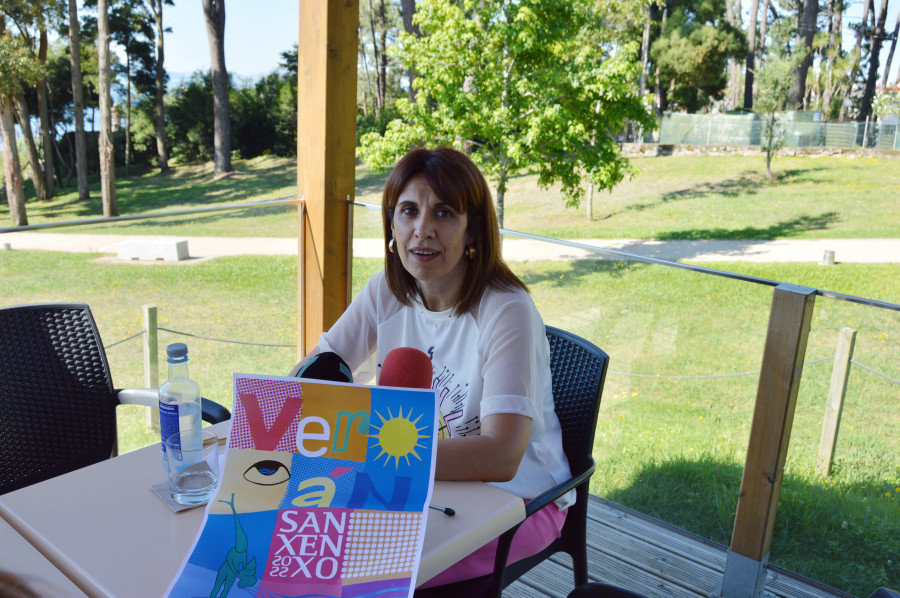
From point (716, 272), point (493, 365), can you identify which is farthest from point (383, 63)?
point (493, 365)

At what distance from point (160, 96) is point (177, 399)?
22.9 metres

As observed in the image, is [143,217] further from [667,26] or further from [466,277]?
[667,26]

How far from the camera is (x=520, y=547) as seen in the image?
136 centimetres

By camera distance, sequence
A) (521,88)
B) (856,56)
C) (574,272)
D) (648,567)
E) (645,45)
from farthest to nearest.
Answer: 1. (856,56)
2. (645,45)
3. (521,88)
4. (574,272)
5. (648,567)

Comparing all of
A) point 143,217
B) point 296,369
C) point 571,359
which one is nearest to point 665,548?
point 571,359

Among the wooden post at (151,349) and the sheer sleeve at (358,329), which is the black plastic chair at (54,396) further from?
the wooden post at (151,349)

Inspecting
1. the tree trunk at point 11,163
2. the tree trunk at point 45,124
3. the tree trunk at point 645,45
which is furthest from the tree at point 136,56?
the tree trunk at point 645,45

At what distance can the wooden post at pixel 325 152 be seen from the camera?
2922 mm

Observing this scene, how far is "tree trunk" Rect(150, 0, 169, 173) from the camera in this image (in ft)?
69.4

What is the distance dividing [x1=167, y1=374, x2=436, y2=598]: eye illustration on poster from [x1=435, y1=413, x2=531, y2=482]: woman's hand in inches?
6.9

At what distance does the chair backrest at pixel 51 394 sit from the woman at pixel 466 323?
65 cm

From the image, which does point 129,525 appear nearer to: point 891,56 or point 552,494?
point 552,494

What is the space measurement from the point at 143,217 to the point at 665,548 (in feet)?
8.41

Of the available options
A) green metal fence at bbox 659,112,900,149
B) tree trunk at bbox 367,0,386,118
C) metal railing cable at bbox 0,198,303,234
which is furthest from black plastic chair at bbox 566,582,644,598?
tree trunk at bbox 367,0,386,118
